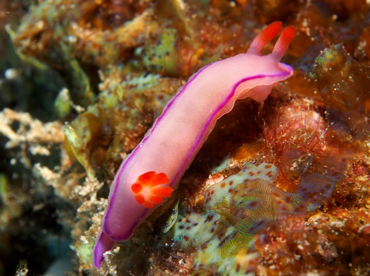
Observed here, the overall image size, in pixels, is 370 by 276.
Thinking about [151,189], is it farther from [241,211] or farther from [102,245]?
[102,245]

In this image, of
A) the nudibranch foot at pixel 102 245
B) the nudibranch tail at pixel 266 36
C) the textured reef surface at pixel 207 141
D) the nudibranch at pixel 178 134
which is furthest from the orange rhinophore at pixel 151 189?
the nudibranch tail at pixel 266 36

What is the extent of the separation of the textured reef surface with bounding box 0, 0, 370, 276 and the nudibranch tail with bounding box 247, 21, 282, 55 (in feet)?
1.31

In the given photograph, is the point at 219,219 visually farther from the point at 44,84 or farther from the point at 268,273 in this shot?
the point at 44,84

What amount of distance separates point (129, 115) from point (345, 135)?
2.15m

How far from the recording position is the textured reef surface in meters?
1.75

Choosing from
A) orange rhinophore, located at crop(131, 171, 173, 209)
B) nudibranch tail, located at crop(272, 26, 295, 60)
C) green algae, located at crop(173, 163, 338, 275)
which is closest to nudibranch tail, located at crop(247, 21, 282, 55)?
nudibranch tail, located at crop(272, 26, 295, 60)

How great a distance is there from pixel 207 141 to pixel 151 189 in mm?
816

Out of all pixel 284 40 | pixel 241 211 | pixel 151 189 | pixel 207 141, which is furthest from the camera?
pixel 207 141

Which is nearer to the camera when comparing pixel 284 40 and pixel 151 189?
pixel 151 189

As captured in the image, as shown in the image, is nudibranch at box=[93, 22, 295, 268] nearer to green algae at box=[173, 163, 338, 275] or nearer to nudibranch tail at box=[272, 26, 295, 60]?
nudibranch tail at box=[272, 26, 295, 60]

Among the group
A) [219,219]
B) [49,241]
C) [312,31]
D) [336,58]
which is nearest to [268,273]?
[219,219]

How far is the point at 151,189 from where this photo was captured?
2.20 meters

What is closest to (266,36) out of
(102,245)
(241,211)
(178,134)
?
(178,134)

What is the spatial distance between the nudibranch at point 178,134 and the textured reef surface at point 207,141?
0.85ft
